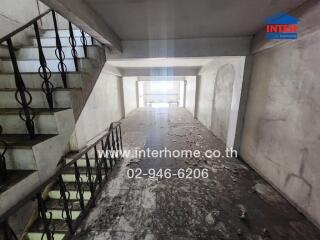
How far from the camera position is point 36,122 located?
1234mm

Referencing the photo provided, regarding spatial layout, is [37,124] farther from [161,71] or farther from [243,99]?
[161,71]

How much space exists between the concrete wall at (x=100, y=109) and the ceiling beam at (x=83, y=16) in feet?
6.95

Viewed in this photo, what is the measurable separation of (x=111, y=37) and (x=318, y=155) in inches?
118

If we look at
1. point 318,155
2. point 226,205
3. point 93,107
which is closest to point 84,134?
point 93,107

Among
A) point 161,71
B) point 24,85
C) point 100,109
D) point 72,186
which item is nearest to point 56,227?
point 72,186

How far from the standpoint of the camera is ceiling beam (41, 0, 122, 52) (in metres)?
1.30

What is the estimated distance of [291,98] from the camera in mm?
1879

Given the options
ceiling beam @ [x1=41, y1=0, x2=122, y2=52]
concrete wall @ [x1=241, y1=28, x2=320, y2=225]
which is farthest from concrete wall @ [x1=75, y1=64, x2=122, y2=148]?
concrete wall @ [x1=241, y1=28, x2=320, y2=225]

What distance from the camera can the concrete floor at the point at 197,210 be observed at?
159cm

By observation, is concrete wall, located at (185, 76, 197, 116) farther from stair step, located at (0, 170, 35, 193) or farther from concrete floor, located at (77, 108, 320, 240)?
stair step, located at (0, 170, 35, 193)

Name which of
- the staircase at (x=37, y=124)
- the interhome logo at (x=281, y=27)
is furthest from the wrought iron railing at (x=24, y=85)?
the interhome logo at (x=281, y=27)

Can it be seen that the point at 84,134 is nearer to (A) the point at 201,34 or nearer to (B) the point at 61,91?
(B) the point at 61,91

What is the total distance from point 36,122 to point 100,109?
352 centimetres

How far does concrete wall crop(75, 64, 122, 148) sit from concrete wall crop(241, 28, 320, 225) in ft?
12.0
